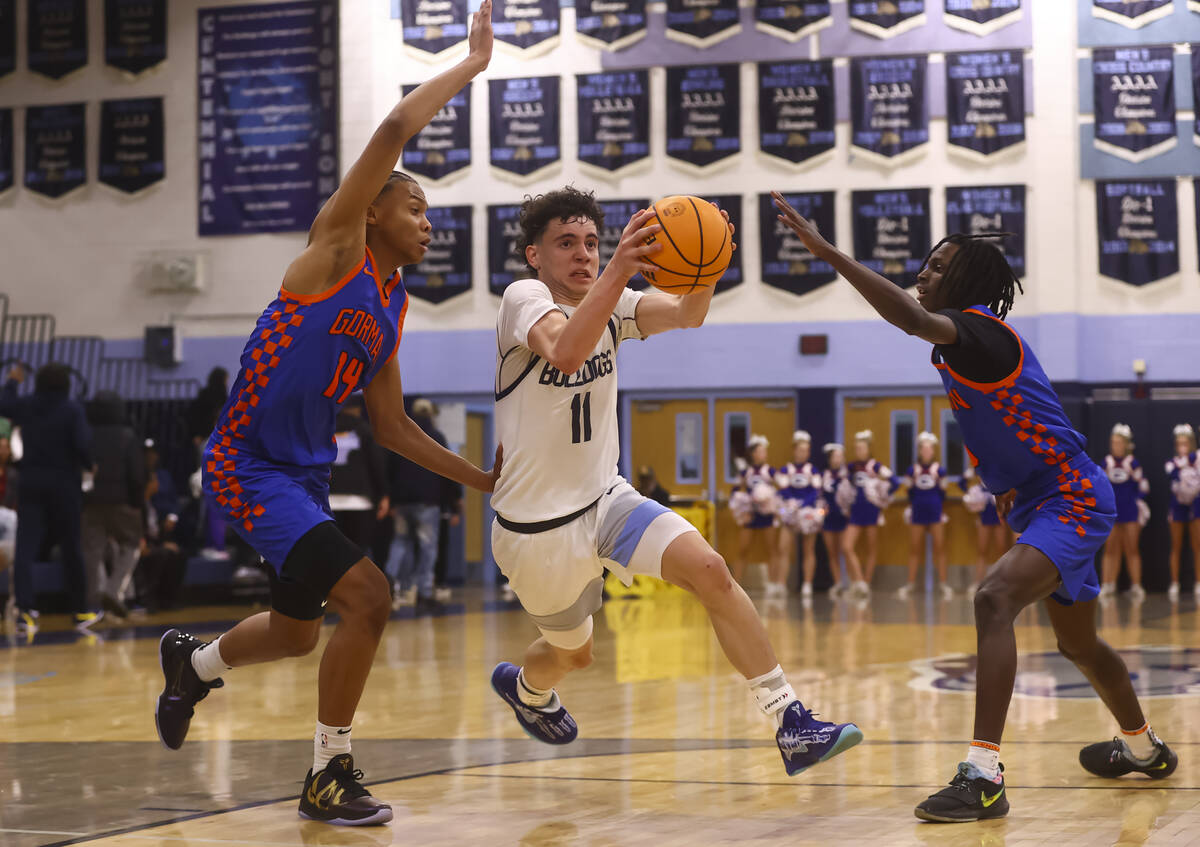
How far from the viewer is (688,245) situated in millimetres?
4016

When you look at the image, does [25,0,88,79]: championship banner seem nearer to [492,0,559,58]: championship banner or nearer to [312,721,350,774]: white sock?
[492,0,559,58]: championship banner

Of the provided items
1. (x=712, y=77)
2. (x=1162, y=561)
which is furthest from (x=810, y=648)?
(x=712, y=77)

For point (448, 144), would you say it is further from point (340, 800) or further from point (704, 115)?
point (340, 800)

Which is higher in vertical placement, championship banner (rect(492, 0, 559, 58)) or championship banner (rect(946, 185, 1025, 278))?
A: championship banner (rect(492, 0, 559, 58))

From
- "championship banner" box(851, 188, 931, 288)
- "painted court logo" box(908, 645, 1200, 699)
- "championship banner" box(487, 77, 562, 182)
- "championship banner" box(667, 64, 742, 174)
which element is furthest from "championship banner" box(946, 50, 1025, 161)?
"painted court logo" box(908, 645, 1200, 699)

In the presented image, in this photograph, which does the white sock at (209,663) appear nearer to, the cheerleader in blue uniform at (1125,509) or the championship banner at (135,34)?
the cheerleader in blue uniform at (1125,509)

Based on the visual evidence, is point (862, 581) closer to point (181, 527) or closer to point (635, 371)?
point (635, 371)

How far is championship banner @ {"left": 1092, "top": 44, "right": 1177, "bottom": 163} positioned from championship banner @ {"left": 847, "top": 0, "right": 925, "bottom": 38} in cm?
229

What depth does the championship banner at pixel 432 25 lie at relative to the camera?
19.0m

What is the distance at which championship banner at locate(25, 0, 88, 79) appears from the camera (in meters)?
20.3

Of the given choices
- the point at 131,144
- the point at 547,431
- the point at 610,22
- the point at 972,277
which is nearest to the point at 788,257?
the point at 610,22

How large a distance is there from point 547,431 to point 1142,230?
50.1ft

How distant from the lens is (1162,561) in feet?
54.8

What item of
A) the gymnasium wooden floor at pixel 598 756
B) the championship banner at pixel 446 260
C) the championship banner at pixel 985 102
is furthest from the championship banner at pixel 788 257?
the gymnasium wooden floor at pixel 598 756
